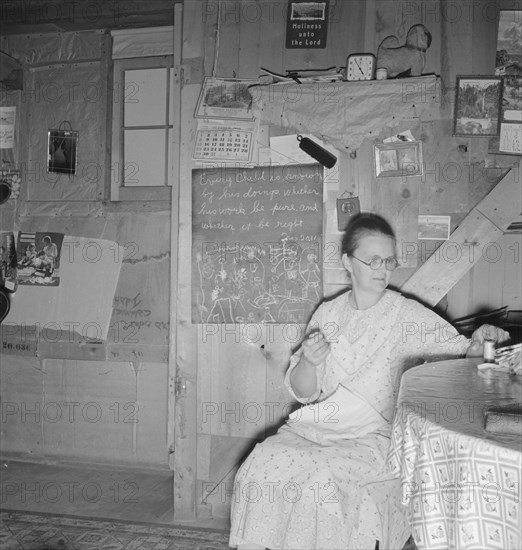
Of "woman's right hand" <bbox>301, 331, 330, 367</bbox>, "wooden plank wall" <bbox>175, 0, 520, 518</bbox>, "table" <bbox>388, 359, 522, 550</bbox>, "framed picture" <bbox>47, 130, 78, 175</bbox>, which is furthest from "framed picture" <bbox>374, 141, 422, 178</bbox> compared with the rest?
"framed picture" <bbox>47, 130, 78, 175</bbox>

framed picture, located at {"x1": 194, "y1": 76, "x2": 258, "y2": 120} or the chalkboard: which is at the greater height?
framed picture, located at {"x1": 194, "y1": 76, "x2": 258, "y2": 120}

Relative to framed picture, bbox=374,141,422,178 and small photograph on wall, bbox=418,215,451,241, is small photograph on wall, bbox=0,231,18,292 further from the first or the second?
small photograph on wall, bbox=418,215,451,241

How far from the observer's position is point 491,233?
294cm

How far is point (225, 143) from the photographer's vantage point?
3162 mm

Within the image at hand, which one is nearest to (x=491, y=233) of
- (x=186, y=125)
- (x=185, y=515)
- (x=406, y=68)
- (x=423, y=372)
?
(x=406, y=68)

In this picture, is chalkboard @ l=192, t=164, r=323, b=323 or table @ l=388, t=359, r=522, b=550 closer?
table @ l=388, t=359, r=522, b=550

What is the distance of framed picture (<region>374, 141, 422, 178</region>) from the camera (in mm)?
3008

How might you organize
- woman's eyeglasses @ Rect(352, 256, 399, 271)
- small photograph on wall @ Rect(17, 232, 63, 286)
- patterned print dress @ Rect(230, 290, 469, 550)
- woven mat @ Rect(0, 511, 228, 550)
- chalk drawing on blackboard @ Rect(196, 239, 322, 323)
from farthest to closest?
small photograph on wall @ Rect(17, 232, 63, 286)
chalk drawing on blackboard @ Rect(196, 239, 322, 323)
woven mat @ Rect(0, 511, 228, 550)
woman's eyeglasses @ Rect(352, 256, 399, 271)
patterned print dress @ Rect(230, 290, 469, 550)

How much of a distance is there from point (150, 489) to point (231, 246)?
151cm

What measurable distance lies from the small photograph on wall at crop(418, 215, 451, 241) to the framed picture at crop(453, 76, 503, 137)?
38cm

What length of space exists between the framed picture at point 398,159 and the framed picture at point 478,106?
0.20 metres

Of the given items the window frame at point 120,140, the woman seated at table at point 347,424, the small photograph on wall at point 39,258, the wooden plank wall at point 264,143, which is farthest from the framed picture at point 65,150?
the woman seated at table at point 347,424

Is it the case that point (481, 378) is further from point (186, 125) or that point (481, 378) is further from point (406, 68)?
point (186, 125)

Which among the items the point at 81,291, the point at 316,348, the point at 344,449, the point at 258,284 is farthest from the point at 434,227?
the point at 81,291
